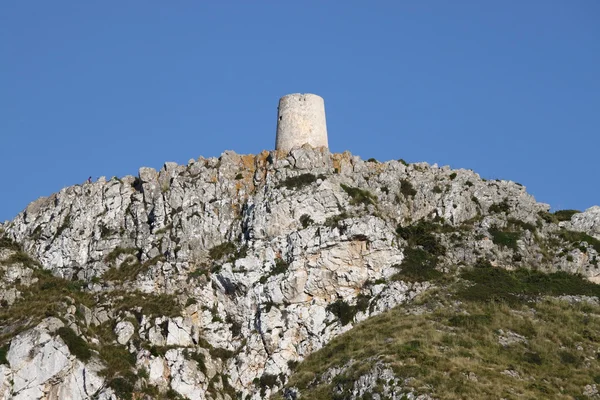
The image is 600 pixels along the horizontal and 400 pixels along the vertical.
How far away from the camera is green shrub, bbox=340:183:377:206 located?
93456mm

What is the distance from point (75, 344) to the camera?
80375mm

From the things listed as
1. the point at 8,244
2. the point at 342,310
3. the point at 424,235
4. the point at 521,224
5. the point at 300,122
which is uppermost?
the point at 300,122

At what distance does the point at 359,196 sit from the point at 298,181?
5.42 m

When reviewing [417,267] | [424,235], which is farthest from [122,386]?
[424,235]

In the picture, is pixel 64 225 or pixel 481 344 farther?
pixel 64 225

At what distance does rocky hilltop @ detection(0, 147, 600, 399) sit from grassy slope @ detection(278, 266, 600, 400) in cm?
91

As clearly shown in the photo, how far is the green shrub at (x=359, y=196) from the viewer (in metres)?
93.5

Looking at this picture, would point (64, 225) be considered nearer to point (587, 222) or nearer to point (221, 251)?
point (221, 251)

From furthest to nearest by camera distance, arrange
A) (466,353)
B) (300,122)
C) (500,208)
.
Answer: (300,122), (500,208), (466,353)

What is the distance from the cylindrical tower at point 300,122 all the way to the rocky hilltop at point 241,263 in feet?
9.55

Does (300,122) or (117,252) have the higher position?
(300,122)

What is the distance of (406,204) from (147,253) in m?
23.0

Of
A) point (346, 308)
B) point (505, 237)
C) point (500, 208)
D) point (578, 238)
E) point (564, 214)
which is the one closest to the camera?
point (346, 308)

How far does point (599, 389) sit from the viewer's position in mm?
73500
